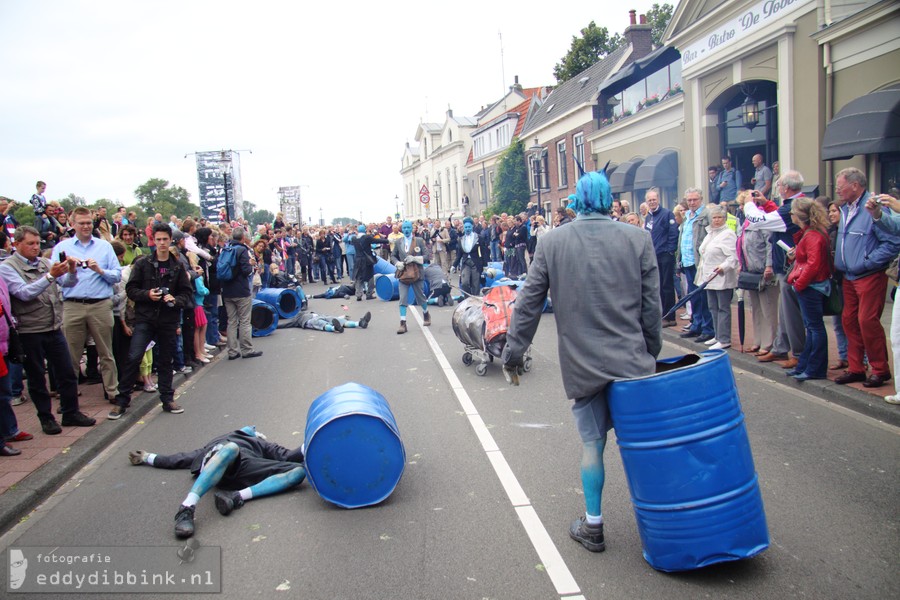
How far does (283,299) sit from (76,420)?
7990 millimetres

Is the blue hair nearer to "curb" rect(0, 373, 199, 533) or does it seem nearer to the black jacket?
"curb" rect(0, 373, 199, 533)

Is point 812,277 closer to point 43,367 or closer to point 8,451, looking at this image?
point 43,367

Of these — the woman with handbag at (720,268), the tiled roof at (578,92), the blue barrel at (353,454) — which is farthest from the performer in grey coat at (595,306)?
the tiled roof at (578,92)

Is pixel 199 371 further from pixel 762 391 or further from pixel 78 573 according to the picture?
pixel 762 391

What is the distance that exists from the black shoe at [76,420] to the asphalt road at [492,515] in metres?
0.42

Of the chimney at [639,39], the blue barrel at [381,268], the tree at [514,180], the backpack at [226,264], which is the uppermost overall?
the chimney at [639,39]

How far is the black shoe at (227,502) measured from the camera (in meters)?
4.81

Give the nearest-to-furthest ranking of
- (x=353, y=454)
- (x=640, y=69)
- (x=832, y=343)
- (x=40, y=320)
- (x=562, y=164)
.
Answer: (x=353, y=454) < (x=40, y=320) < (x=832, y=343) < (x=640, y=69) < (x=562, y=164)

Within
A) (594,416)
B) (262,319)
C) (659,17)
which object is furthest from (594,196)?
(659,17)

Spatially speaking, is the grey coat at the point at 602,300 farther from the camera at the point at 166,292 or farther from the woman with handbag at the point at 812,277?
the camera at the point at 166,292

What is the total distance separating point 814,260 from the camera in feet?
23.5

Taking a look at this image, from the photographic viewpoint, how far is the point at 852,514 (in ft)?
14.3

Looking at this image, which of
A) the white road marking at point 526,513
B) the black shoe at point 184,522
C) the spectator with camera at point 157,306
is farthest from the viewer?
the spectator with camera at point 157,306

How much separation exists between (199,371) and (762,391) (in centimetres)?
774
